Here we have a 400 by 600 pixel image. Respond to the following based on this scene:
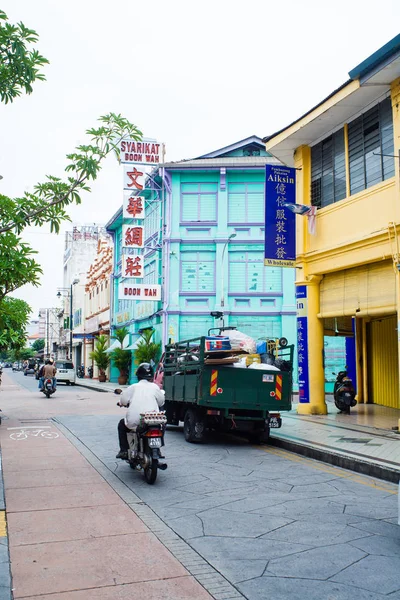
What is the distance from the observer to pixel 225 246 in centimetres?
3209

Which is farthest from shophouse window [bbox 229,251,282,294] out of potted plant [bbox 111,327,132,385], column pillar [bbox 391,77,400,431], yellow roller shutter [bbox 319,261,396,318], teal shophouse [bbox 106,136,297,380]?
column pillar [bbox 391,77,400,431]

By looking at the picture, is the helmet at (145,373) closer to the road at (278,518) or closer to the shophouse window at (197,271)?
the road at (278,518)

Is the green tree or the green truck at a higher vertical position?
the green tree

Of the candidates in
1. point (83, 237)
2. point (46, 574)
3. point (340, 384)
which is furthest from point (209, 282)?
point (83, 237)

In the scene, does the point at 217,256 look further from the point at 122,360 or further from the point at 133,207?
the point at 122,360

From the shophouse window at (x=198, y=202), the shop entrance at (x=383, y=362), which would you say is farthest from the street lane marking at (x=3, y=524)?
the shophouse window at (x=198, y=202)

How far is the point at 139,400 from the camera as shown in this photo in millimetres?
8977

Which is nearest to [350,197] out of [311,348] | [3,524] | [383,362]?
[311,348]

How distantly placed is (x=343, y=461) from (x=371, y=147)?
7780 millimetres

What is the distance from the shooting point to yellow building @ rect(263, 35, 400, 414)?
13.4 meters

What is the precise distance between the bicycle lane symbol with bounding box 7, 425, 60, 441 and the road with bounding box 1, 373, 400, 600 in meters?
2.23

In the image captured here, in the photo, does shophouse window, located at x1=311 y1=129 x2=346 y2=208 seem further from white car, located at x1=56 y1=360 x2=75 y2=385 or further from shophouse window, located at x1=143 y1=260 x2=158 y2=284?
white car, located at x1=56 y1=360 x2=75 y2=385

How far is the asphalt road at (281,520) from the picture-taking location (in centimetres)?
484

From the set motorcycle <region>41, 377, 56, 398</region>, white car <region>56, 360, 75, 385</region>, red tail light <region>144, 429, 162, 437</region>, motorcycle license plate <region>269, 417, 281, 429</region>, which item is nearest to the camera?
red tail light <region>144, 429, 162, 437</region>
